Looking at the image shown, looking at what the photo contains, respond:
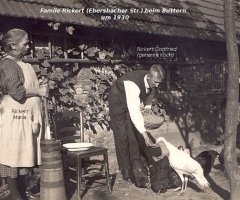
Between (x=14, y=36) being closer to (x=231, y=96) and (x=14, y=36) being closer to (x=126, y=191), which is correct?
(x=231, y=96)

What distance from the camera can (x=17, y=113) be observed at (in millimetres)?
3826

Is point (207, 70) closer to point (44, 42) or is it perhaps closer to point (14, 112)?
point (44, 42)

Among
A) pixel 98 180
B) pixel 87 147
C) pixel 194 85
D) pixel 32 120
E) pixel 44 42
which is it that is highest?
pixel 44 42

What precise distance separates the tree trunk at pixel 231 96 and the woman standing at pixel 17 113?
2130 millimetres

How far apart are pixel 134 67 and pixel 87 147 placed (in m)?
2.72

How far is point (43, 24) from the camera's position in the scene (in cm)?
570

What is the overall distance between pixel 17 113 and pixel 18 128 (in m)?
0.17

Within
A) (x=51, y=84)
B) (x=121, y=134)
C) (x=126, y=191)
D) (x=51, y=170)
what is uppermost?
(x=51, y=84)

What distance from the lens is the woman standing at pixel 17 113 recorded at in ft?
12.3

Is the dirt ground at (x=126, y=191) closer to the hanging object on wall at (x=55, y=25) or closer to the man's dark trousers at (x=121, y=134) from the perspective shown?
the man's dark trousers at (x=121, y=134)

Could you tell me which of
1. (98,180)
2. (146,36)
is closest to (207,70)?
(146,36)

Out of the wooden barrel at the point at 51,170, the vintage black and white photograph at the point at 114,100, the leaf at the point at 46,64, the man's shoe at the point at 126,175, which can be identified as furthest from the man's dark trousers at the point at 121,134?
the wooden barrel at the point at 51,170

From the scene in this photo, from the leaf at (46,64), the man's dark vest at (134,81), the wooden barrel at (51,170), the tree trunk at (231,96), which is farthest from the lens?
the leaf at (46,64)

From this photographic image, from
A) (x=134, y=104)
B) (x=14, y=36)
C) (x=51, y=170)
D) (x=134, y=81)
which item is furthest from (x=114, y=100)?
(x=14, y=36)
